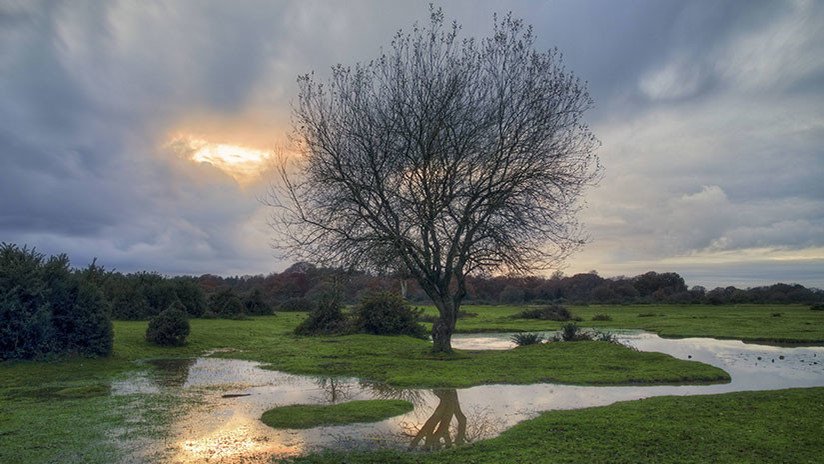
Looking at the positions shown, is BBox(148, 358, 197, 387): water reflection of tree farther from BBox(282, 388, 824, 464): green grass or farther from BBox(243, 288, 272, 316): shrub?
BBox(243, 288, 272, 316): shrub

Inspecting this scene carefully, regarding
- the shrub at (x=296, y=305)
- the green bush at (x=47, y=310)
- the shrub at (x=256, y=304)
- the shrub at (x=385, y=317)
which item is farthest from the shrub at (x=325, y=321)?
the shrub at (x=296, y=305)

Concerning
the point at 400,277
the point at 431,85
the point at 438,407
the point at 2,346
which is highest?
the point at 431,85

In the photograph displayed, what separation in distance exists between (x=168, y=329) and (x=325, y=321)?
11.3 m

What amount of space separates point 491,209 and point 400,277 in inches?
207

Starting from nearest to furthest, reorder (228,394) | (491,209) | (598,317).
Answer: (228,394)
(491,209)
(598,317)

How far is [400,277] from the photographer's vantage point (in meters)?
23.7

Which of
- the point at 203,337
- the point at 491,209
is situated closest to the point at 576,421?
the point at 491,209

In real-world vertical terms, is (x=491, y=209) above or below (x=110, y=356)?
above

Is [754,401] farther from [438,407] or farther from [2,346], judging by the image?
[2,346]

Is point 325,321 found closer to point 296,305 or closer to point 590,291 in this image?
point 296,305

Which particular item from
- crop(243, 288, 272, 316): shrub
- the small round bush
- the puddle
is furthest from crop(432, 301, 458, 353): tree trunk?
crop(243, 288, 272, 316): shrub

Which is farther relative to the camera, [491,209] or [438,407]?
[491,209]

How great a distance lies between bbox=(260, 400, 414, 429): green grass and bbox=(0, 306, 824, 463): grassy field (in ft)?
7.62

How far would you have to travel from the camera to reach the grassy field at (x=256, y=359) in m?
10.3
